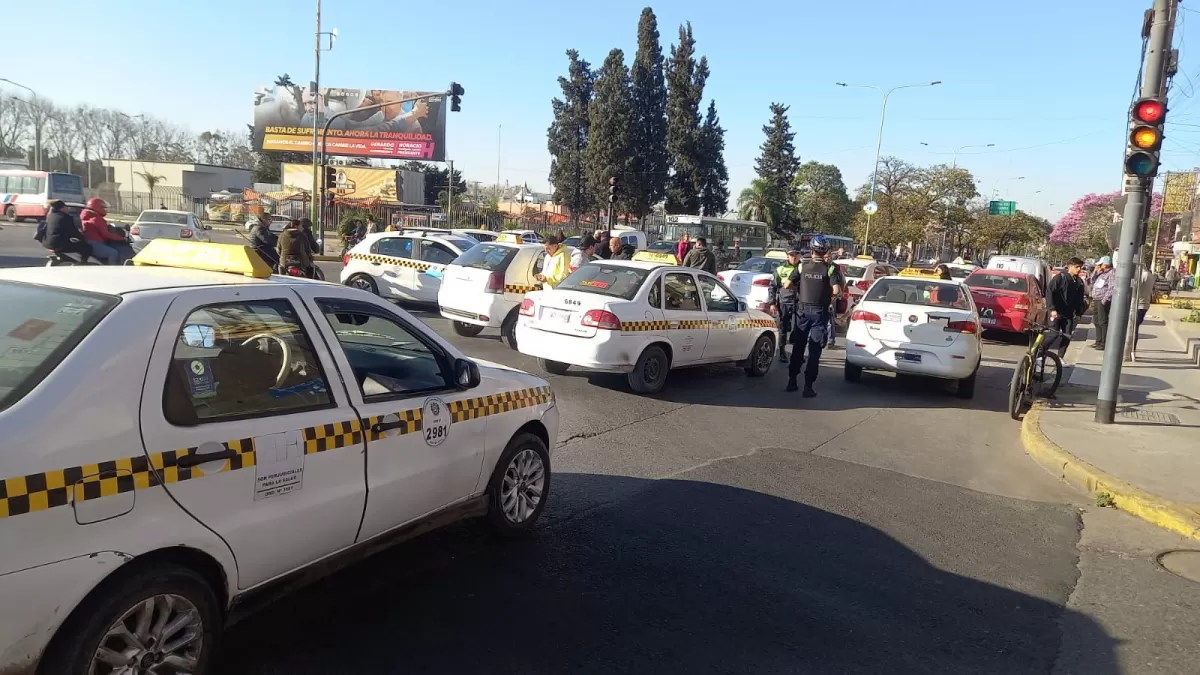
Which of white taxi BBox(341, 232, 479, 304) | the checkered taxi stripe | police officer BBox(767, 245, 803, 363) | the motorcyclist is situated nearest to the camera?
the checkered taxi stripe

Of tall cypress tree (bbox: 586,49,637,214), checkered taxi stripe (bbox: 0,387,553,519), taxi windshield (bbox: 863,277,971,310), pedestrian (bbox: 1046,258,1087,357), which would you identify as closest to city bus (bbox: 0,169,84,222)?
tall cypress tree (bbox: 586,49,637,214)

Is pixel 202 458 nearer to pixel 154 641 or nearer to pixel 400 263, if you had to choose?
pixel 154 641

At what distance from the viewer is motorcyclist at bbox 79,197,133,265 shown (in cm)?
1324

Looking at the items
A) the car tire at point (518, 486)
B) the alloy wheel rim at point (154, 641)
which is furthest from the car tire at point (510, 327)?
the alloy wheel rim at point (154, 641)

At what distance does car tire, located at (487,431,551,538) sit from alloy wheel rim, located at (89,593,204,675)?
1.92 metres

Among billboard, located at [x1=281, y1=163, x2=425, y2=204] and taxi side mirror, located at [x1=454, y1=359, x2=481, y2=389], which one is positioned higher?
billboard, located at [x1=281, y1=163, x2=425, y2=204]

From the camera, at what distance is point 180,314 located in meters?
3.06

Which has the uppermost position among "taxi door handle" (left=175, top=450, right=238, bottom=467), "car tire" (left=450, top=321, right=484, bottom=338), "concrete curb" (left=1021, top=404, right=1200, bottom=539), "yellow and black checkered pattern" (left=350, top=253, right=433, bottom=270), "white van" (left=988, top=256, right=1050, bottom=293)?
"white van" (left=988, top=256, right=1050, bottom=293)

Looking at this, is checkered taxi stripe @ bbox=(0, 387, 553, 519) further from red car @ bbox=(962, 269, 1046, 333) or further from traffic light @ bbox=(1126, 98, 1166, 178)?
red car @ bbox=(962, 269, 1046, 333)

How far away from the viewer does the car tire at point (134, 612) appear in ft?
8.39

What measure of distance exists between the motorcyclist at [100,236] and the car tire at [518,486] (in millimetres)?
11059

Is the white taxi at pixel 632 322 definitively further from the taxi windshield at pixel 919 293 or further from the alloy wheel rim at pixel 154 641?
the alloy wheel rim at pixel 154 641

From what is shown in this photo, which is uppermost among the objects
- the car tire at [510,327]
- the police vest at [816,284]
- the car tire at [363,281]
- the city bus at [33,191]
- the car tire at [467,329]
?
the city bus at [33,191]

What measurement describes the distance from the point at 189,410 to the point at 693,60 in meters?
58.0
